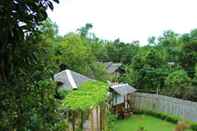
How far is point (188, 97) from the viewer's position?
22.5 m

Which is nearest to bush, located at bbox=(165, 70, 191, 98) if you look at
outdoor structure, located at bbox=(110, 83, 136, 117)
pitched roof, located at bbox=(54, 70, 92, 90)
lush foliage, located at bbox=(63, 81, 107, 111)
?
outdoor structure, located at bbox=(110, 83, 136, 117)

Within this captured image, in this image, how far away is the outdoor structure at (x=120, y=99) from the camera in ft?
72.4

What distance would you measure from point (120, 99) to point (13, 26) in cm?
2001

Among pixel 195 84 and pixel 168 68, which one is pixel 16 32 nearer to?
pixel 195 84

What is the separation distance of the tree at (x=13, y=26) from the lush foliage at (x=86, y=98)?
3559mm

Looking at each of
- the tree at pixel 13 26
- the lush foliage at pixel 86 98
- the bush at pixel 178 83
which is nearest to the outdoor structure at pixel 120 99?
the bush at pixel 178 83

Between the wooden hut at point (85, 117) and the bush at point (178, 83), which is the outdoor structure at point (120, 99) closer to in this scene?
the bush at point (178, 83)

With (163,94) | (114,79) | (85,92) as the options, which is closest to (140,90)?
(163,94)

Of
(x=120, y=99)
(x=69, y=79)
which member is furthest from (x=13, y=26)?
(x=120, y=99)

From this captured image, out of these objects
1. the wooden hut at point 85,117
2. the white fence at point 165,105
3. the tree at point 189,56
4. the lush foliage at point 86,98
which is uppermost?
the tree at point 189,56

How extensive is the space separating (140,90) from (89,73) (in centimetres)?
480

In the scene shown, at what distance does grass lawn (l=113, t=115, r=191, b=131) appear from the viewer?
18.9m

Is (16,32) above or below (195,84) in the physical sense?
above

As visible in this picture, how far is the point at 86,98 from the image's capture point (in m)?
8.30
